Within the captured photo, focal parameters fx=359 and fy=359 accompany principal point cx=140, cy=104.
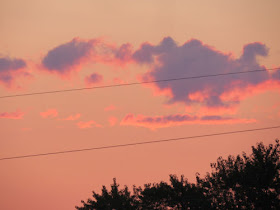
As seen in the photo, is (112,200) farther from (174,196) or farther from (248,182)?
(248,182)

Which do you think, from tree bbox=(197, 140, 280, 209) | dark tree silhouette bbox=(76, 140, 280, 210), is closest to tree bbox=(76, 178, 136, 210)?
dark tree silhouette bbox=(76, 140, 280, 210)

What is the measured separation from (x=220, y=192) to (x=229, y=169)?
388 cm

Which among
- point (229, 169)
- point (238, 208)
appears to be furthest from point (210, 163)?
point (238, 208)

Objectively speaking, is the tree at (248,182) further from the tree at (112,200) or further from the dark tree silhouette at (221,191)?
the tree at (112,200)

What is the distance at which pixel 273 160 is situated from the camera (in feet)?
170

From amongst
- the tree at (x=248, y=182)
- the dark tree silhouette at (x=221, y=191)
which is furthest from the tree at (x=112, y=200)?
the tree at (x=248, y=182)

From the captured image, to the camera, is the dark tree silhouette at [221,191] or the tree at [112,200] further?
the tree at [112,200]

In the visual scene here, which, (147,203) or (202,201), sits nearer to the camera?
(202,201)

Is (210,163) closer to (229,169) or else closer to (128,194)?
(229,169)

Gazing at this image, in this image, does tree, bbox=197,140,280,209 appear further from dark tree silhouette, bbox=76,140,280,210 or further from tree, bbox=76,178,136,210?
tree, bbox=76,178,136,210

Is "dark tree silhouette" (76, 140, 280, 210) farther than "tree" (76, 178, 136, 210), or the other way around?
"tree" (76, 178, 136, 210)

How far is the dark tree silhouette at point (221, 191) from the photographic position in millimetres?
49875

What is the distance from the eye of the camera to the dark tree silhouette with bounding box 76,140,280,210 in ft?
164

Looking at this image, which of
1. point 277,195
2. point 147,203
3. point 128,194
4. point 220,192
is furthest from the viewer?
point 128,194
